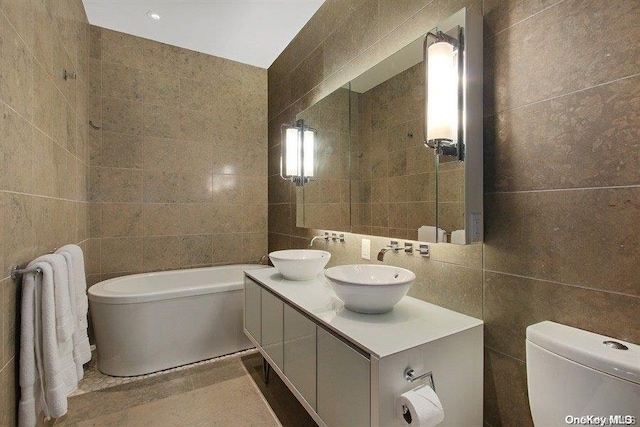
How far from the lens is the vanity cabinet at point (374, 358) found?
0.99 meters

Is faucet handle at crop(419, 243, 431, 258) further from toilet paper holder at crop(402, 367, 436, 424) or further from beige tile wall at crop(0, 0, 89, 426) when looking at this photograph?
beige tile wall at crop(0, 0, 89, 426)

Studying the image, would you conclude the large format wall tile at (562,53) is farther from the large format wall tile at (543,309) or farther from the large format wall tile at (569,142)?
the large format wall tile at (543,309)

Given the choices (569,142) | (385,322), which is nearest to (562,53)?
(569,142)

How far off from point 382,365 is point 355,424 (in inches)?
11.5

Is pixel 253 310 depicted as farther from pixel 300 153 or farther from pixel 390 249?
pixel 300 153

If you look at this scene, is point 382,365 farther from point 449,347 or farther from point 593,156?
point 593,156

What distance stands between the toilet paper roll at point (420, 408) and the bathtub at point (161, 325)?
185 cm

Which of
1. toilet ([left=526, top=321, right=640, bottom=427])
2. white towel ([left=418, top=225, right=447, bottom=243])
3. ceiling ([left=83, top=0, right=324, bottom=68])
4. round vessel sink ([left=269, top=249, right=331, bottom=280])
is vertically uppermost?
ceiling ([left=83, top=0, right=324, bottom=68])

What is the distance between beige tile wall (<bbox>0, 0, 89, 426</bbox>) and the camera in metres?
1.15

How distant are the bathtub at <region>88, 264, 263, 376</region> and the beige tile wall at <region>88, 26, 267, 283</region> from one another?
422 mm

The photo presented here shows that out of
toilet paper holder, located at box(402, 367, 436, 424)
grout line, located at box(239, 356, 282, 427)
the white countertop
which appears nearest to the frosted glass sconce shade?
the white countertop

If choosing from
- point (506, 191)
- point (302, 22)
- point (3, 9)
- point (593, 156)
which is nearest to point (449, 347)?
point (506, 191)

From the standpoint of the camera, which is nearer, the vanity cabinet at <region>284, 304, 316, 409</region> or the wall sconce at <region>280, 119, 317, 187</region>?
the vanity cabinet at <region>284, 304, 316, 409</region>

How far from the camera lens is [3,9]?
3.67 feet
